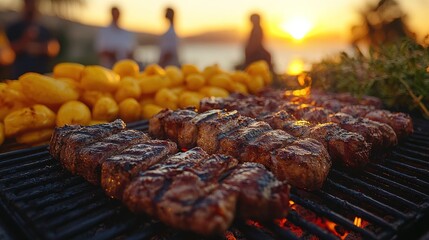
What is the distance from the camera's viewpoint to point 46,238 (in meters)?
1.86

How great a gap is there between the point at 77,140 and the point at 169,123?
1.01 m

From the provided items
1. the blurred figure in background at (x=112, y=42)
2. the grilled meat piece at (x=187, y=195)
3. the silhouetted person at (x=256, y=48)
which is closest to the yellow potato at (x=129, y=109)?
the grilled meat piece at (x=187, y=195)

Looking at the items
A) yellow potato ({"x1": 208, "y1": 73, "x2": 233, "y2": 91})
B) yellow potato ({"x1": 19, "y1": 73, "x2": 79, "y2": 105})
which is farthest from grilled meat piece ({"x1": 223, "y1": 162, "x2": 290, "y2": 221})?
yellow potato ({"x1": 208, "y1": 73, "x2": 233, "y2": 91})

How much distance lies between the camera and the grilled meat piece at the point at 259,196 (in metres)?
2.01

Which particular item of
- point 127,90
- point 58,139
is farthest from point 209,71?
point 58,139

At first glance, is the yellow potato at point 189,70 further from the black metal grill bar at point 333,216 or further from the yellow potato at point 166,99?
the black metal grill bar at point 333,216

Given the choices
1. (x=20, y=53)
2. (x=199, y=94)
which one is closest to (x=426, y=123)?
(x=199, y=94)

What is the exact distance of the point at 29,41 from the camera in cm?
862

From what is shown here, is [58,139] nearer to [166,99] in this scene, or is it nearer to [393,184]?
[166,99]

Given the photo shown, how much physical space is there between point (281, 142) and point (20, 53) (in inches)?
335

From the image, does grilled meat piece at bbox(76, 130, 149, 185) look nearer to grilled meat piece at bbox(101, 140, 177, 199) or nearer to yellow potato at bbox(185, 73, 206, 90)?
grilled meat piece at bbox(101, 140, 177, 199)

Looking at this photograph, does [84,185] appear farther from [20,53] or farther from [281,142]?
[20,53]

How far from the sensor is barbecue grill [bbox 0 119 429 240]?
6.70ft

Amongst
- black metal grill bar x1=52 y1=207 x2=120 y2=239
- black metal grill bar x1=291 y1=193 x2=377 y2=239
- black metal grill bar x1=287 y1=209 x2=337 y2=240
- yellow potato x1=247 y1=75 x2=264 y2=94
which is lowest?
black metal grill bar x1=52 y1=207 x2=120 y2=239
